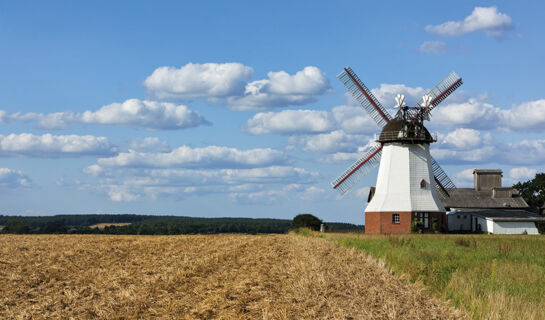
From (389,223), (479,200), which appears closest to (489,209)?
(479,200)

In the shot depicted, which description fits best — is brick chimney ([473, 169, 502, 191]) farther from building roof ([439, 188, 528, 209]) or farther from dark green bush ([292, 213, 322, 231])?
dark green bush ([292, 213, 322, 231])

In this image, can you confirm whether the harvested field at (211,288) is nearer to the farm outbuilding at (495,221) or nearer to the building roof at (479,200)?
the farm outbuilding at (495,221)

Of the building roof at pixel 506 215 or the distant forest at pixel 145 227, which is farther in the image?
the building roof at pixel 506 215

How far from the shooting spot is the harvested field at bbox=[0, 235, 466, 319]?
1102cm

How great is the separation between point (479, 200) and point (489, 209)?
1.98 meters

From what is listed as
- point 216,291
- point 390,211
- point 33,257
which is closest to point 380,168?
point 390,211

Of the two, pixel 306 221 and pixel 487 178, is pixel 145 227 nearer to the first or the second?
pixel 306 221

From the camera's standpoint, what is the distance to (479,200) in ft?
241

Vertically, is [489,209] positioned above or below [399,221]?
above

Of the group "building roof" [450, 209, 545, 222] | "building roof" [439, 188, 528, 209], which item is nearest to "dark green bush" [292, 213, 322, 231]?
"building roof" [450, 209, 545, 222]

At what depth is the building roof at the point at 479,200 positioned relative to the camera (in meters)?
72.4

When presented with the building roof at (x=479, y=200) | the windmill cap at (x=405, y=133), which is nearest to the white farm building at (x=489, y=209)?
the building roof at (x=479, y=200)

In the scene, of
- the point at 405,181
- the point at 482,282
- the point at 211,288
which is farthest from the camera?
the point at 405,181

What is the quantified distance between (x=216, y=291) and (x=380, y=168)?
42.1 meters
